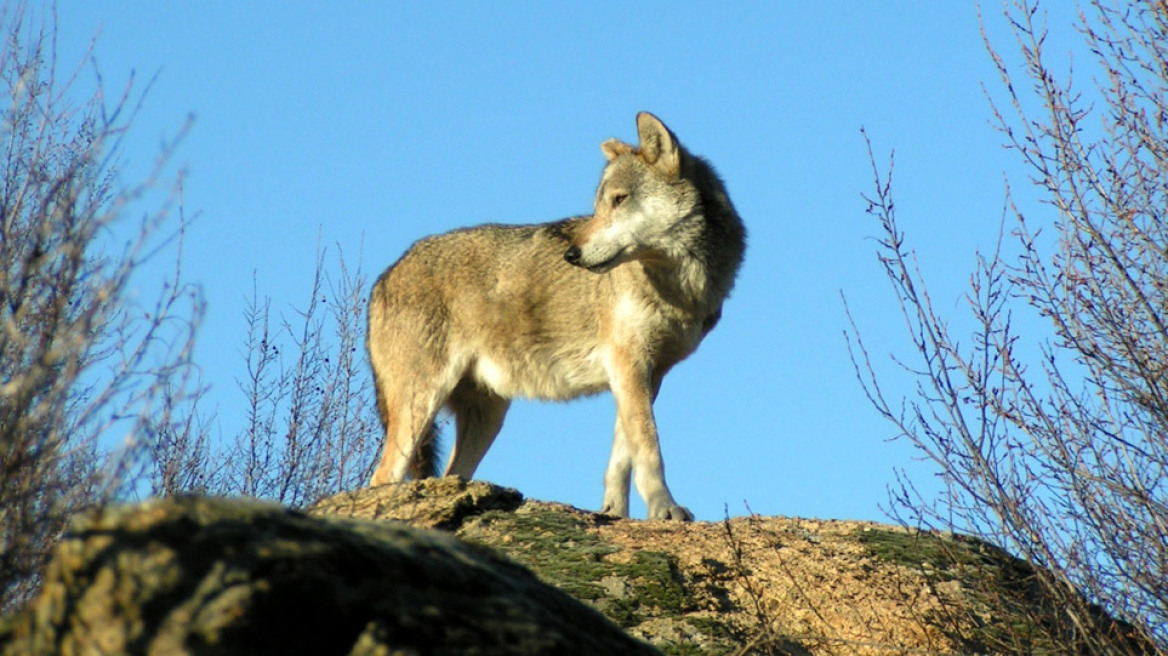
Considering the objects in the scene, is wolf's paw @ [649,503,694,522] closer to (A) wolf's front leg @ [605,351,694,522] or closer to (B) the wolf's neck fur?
(A) wolf's front leg @ [605,351,694,522]

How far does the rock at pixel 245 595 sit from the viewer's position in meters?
2.32

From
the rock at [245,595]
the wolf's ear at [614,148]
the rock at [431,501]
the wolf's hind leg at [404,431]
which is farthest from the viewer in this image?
the wolf's ear at [614,148]

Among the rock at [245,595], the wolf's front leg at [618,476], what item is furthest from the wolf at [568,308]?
the rock at [245,595]

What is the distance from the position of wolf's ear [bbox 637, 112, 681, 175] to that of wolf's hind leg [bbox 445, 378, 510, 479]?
222 centimetres

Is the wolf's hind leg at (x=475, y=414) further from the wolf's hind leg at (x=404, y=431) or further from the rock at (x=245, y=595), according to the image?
the rock at (x=245, y=595)

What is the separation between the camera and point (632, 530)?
6.44 m

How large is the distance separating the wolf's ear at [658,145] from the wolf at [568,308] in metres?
0.01

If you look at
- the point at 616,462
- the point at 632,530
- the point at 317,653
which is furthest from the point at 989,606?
the point at 317,653

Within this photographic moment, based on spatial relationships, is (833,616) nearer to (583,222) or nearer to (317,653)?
(317,653)

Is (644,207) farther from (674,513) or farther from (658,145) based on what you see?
(674,513)

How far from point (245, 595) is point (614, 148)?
7935 mm

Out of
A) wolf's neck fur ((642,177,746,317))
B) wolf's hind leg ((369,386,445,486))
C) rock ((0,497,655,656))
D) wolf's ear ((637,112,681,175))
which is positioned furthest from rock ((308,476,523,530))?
wolf's ear ((637,112,681,175))

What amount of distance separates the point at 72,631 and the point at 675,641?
3.38 meters

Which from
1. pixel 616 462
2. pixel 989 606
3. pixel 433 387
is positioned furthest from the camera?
pixel 433 387
